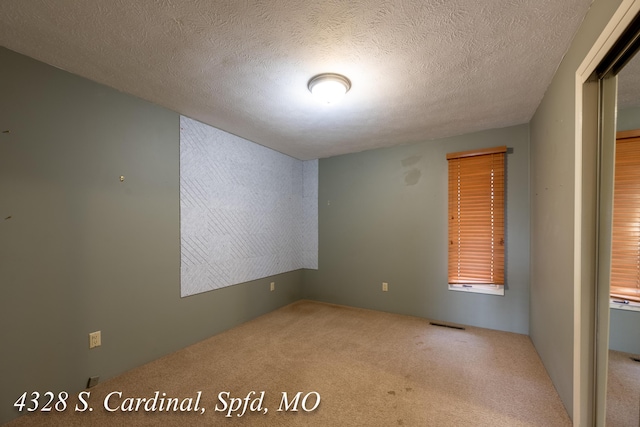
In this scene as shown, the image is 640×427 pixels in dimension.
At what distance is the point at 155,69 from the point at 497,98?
8.91ft

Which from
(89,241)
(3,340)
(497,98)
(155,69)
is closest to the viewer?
(3,340)

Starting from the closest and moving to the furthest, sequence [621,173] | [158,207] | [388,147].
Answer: [621,173], [158,207], [388,147]

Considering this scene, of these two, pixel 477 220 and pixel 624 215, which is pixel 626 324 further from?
pixel 477 220

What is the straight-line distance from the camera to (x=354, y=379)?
2035 millimetres

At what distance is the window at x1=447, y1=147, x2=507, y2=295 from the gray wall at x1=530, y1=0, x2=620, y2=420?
0.42 metres

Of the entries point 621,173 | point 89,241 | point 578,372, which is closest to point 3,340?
point 89,241

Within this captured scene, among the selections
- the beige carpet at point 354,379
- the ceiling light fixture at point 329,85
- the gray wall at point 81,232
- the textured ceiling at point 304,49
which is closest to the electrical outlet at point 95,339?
the gray wall at point 81,232

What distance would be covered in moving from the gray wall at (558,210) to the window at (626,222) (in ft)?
0.85

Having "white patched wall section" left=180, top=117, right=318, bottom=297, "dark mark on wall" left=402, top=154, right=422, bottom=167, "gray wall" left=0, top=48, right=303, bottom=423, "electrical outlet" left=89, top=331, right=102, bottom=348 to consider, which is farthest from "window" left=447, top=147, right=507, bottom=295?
"electrical outlet" left=89, top=331, right=102, bottom=348

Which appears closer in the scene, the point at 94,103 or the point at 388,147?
the point at 94,103

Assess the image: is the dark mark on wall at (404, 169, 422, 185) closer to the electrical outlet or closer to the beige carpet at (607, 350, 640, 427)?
the beige carpet at (607, 350, 640, 427)

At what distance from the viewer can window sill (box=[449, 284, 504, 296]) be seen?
294 cm

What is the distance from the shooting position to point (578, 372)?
1434mm

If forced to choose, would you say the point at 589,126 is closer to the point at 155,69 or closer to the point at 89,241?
the point at 155,69
